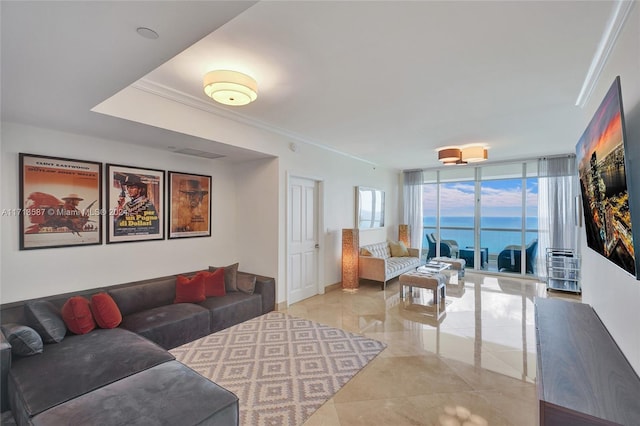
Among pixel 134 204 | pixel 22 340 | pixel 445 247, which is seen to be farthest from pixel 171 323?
pixel 445 247

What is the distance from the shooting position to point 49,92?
7.20 ft

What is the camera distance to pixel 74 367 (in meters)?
2.06

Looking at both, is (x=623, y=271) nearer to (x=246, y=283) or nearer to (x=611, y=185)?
(x=611, y=185)

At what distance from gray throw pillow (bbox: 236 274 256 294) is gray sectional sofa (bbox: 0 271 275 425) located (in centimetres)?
108

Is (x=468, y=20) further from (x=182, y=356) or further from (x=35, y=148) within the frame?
(x=35, y=148)

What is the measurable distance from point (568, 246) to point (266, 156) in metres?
6.47

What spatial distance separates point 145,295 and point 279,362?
6.16ft

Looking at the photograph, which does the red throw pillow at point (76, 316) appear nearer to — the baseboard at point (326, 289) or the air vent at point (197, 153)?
the air vent at point (197, 153)

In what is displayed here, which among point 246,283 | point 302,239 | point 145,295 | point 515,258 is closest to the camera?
point 145,295

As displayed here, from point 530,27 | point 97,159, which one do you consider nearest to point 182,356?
point 97,159

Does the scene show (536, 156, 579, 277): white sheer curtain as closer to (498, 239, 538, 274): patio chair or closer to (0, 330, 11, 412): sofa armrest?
(498, 239, 538, 274): patio chair

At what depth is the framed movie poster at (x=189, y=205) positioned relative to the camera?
4.12 m

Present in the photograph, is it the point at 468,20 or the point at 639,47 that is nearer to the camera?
the point at 639,47

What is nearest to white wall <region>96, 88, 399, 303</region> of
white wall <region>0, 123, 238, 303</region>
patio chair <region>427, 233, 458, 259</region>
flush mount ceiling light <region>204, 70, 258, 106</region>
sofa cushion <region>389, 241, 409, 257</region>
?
sofa cushion <region>389, 241, 409, 257</region>
